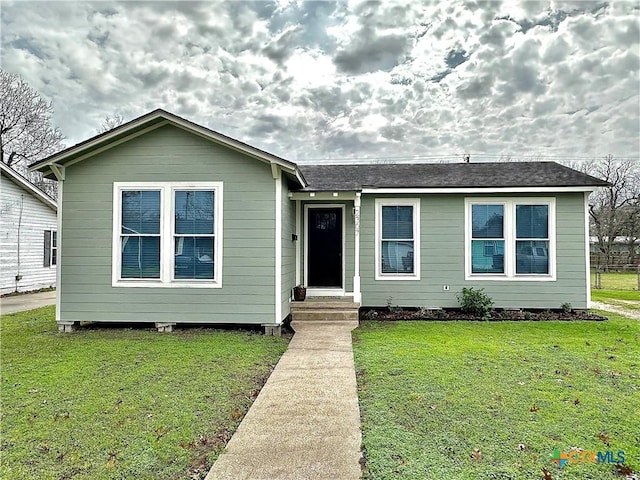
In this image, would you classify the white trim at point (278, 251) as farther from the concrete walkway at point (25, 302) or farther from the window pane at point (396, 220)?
the concrete walkway at point (25, 302)

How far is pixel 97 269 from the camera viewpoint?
7.20 m

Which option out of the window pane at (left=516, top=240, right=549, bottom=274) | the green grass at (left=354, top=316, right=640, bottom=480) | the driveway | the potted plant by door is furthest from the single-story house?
the driveway

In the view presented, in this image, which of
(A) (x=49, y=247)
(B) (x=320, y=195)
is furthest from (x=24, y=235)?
(B) (x=320, y=195)

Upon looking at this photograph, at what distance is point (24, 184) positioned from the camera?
1346 cm

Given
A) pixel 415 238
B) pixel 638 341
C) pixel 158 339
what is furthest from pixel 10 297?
pixel 638 341

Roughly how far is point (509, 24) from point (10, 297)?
17.5m

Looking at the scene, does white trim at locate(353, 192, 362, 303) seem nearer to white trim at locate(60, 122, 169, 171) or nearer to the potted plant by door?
the potted plant by door

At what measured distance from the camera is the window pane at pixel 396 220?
9242 millimetres

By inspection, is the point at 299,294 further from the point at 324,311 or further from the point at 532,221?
the point at 532,221

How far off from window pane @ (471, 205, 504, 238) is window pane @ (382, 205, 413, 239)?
1.45m

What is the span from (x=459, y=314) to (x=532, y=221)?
2.70 metres

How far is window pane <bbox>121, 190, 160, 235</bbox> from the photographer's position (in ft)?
23.5

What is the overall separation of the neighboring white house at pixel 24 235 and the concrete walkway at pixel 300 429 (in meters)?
12.8

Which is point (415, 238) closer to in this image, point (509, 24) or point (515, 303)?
point (515, 303)
